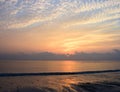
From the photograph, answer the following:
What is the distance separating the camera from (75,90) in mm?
27969

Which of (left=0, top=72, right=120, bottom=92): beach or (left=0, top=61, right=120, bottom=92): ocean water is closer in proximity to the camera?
(left=0, top=72, right=120, bottom=92): beach

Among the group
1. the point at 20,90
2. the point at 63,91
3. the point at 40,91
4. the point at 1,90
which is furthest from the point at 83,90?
the point at 1,90

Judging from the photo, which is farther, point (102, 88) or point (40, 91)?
point (102, 88)

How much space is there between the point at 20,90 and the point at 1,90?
7.41ft

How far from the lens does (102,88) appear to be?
29500 millimetres

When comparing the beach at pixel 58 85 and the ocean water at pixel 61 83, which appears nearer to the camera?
the beach at pixel 58 85

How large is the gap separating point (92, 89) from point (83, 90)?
130cm

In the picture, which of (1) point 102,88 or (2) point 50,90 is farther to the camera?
(1) point 102,88

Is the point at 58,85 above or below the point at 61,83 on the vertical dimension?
below

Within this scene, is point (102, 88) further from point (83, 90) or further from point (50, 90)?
point (50, 90)

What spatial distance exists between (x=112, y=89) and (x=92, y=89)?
9.53 ft

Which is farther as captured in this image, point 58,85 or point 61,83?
point 61,83

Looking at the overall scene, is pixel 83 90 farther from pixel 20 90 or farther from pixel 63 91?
pixel 20 90

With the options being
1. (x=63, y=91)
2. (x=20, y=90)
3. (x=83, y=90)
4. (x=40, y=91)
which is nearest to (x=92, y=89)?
(x=83, y=90)
